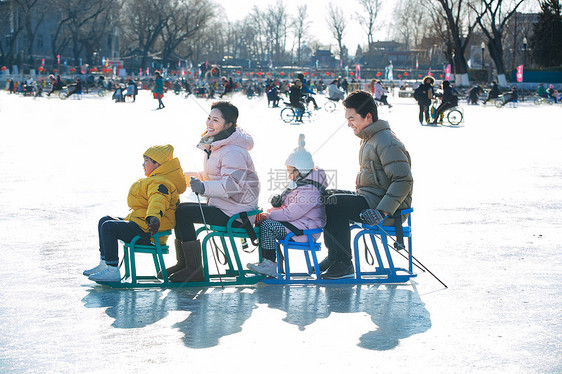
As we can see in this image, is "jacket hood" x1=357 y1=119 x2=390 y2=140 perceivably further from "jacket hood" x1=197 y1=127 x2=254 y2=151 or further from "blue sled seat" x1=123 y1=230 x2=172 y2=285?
"blue sled seat" x1=123 y1=230 x2=172 y2=285

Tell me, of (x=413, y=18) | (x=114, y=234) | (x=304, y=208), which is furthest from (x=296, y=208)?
(x=413, y=18)

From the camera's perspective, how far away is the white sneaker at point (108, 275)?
4.85 meters

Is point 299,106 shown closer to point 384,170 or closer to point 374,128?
point 374,128

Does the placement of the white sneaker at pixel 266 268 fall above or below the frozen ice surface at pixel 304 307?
above

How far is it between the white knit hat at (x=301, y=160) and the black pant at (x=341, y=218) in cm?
26

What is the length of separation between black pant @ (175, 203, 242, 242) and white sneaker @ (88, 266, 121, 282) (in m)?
0.45

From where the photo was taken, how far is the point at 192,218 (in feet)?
16.2

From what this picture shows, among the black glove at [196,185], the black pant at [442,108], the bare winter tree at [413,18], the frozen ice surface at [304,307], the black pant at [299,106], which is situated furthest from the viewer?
the bare winter tree at [413,18]

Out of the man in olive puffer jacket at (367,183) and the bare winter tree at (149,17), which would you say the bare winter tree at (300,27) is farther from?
the man in olive puffer jacket at (367,183)

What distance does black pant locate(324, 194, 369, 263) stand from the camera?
16.6 ft

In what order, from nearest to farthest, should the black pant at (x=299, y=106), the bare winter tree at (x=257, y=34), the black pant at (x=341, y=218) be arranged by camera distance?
the black pant at (x=341, y=218), the black pant at (x=299, y=106), the bare winter tree at (x=257, y=34)

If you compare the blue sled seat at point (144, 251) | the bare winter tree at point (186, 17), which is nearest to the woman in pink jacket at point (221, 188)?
the blue sled seat at point (144, 251)

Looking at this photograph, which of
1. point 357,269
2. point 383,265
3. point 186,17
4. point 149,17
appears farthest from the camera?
point 186,17

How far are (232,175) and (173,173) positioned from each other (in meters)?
0.37
